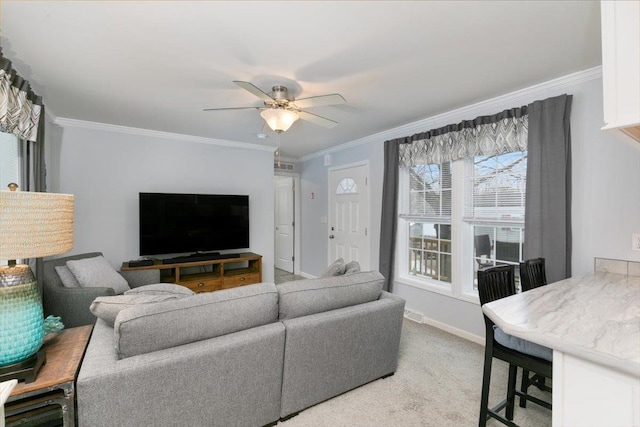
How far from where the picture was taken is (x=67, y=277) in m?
2.67

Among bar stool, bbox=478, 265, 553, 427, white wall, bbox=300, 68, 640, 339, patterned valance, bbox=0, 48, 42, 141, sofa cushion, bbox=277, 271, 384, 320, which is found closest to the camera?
bar stool, bbox=478, 265, 553, 427

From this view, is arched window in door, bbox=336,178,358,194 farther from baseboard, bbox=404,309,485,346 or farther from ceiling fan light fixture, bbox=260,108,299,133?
ceiling fan light fixture, bbox=260,108,299,133

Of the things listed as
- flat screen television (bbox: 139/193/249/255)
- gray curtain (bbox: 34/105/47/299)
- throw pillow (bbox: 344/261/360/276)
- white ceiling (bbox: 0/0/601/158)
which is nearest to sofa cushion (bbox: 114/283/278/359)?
throw pillow (bbox: 344/261/360/276)

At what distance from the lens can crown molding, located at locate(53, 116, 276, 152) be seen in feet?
11.4

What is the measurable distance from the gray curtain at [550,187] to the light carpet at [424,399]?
1.00 m

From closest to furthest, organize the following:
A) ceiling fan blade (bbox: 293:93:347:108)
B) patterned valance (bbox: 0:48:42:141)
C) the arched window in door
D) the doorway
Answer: patterned valance (bbox: 0:48:42:141), ceiling fan blade (bbox: 293:93:347:108), the arched window in door, the doorway

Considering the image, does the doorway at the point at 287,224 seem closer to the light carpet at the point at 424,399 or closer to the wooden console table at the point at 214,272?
the wooden console table at the point at 214,272

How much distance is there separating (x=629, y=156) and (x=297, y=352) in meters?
2.65

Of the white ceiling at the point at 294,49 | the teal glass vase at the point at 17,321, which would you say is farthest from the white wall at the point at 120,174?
the teal glass vase at the point at 17,321

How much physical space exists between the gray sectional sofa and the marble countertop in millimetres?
915

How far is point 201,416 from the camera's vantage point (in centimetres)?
151

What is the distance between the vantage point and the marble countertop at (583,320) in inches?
37.6

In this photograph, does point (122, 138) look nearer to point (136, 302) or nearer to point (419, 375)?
point (136, 302)

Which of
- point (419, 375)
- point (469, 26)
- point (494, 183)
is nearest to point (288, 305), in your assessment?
point (419, 375)
